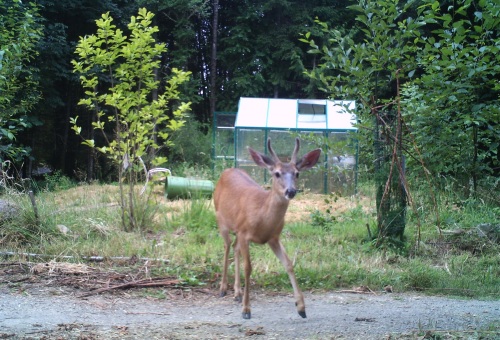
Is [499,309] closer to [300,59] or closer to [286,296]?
[286,296]

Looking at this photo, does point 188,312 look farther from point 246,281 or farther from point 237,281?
point 237,281

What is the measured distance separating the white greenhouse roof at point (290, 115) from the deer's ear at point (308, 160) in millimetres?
11313

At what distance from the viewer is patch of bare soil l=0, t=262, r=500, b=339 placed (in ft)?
16.7

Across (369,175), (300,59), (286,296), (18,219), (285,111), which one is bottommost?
(286,296)

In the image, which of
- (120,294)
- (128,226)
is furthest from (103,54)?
(120,294)

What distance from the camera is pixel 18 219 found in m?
8.44

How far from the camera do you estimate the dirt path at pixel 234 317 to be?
508 centimetres

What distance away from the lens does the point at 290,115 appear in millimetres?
19016

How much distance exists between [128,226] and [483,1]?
19.4ft

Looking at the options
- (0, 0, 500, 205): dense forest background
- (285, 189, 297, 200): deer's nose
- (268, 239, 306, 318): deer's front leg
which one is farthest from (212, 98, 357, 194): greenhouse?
(285, 189, 297, 200): deer's nose

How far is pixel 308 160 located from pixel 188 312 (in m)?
1.99

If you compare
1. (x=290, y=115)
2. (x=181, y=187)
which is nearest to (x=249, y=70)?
(x=290, y=115)

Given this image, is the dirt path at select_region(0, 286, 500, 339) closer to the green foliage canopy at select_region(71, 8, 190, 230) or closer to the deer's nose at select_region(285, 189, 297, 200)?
the deer's nose at select_region(285, 189, 297, 200)

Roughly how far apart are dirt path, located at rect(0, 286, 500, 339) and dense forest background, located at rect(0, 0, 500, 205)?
7.32ft
